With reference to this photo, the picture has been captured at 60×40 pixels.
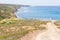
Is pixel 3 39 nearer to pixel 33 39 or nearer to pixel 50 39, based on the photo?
pixel 33 39

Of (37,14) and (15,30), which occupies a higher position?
(15,30)

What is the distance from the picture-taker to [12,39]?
23844 mm

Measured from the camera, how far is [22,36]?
85.7ft

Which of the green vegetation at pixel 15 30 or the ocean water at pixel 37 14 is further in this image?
the ocean water at pixel 37 14

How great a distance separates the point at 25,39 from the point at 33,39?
83 cm

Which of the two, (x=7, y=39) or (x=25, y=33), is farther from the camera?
(x=25, y=33)

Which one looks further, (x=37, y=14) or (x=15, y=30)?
(x=37, y=14)

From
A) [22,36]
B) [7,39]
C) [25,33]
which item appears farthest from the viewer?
[25,33]

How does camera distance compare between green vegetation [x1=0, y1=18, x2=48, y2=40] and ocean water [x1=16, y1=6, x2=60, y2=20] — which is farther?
ocean water [x1=16, y1=6, x2=60, y2=20]

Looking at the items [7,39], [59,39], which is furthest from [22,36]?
[59,39]

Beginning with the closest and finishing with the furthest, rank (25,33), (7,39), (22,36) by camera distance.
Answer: (7,39) < (22,36) < (25,33)

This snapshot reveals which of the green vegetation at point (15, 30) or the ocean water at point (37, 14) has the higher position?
the green vegetation at point (15, 30)

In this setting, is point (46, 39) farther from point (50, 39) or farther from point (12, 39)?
point (12, 39)

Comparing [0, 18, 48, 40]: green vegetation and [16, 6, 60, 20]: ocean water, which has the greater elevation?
[0, 18, 48, 40]: green vegetation
